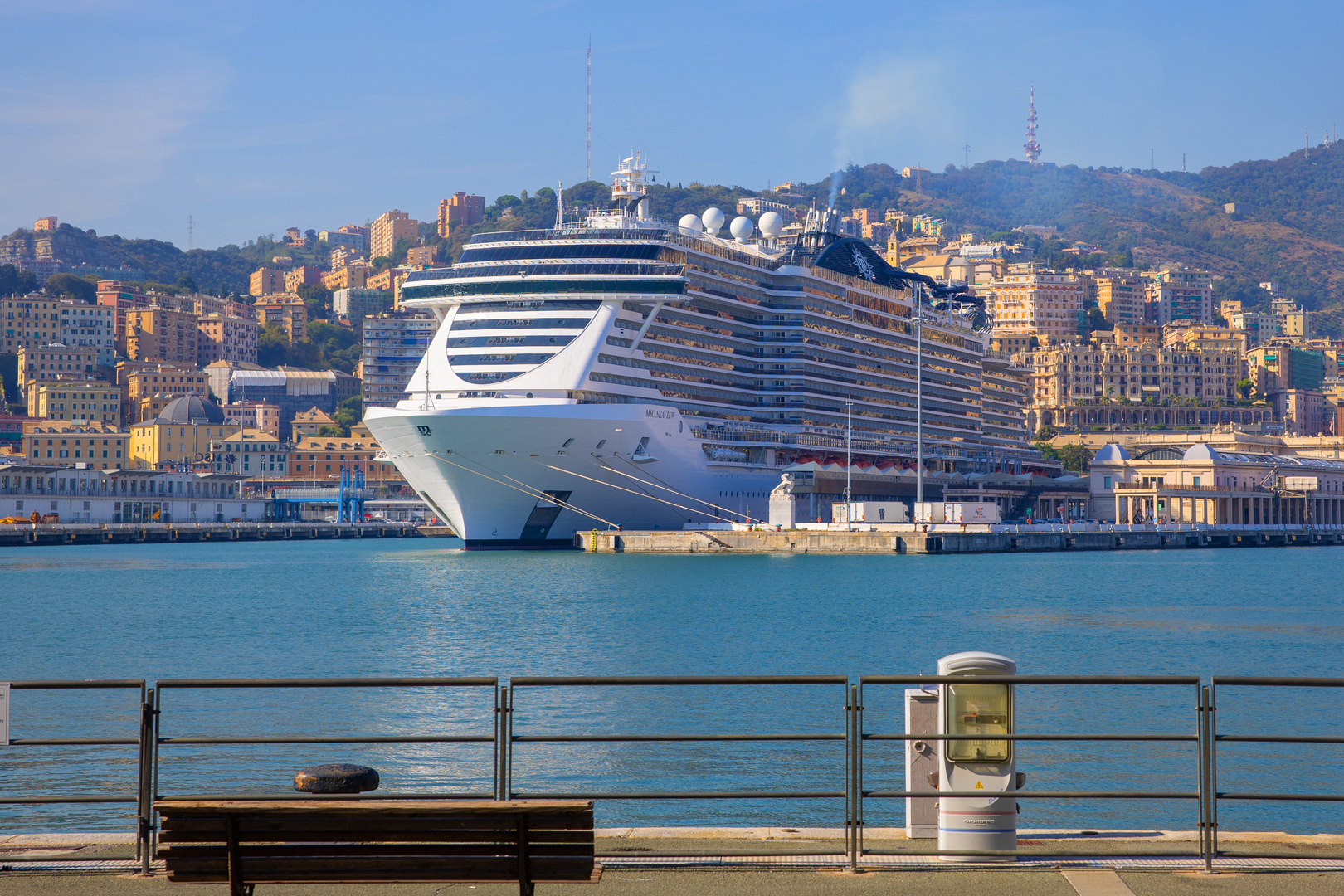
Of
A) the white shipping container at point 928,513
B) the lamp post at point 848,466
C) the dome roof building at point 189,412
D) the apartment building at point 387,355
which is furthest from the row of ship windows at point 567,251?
the apartment building at point 387,355

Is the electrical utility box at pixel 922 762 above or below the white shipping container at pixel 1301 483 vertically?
below

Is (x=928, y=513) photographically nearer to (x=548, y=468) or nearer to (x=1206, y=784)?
(x=548, y=468)

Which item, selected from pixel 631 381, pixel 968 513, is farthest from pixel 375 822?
pixel 968 513

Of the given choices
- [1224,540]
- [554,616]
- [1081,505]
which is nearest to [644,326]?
[554,616]

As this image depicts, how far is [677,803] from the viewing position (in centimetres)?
1437

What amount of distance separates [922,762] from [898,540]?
61444mm

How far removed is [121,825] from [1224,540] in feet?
304

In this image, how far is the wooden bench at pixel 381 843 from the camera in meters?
6.60

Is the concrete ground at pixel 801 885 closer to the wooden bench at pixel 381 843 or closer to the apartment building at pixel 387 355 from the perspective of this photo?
the wooden bench at pixel 381 843

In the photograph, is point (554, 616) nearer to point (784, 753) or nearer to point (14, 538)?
point (784, 753)

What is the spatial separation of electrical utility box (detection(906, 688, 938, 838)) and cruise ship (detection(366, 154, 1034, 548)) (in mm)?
48652

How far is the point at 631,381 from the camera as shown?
6400 centimetres

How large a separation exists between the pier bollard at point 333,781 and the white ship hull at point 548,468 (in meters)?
49.1

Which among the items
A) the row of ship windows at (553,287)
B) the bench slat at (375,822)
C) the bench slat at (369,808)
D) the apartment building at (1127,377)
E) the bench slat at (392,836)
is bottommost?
the bench slat at (392,836)
